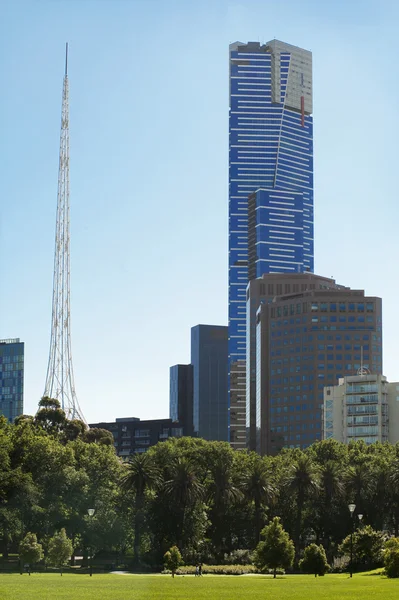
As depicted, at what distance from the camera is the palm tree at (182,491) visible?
414 feet

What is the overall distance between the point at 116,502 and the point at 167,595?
60.9 meters

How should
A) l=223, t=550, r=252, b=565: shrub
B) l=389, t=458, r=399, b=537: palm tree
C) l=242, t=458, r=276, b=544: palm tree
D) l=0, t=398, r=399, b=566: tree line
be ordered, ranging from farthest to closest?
l=389, t=458, r=399, b=537: palm tree → l=242, t=458, r=276, b=544: palm tree → l=223, t=550, r=252, b=565: shrub → l=0, t=398, r=399, b=566: tree line

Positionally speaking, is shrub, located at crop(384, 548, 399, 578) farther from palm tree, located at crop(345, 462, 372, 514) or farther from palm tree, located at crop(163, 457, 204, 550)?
palm tree, located at crop(345, 462, 372, 514)

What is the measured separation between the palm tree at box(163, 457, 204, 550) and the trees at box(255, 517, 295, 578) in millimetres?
27199

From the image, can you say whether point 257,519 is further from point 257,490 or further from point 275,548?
point 275,548

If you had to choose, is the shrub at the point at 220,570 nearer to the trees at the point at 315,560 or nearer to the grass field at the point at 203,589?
the trees at the point at 315,560

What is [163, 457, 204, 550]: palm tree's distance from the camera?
414 ft

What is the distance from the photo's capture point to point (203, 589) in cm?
7662

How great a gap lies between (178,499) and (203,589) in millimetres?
50148

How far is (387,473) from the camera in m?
135

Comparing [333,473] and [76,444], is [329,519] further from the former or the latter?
[76,444]

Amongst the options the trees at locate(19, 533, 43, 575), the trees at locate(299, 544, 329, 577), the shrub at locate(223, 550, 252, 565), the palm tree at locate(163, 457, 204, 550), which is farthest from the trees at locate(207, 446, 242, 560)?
the trees at locate(299, 544, 329, 577)

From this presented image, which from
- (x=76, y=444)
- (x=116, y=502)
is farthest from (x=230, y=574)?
(x=76, y=444)

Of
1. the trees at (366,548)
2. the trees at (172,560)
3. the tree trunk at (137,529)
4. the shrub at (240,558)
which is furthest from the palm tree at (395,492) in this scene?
the trees at (172,560)
